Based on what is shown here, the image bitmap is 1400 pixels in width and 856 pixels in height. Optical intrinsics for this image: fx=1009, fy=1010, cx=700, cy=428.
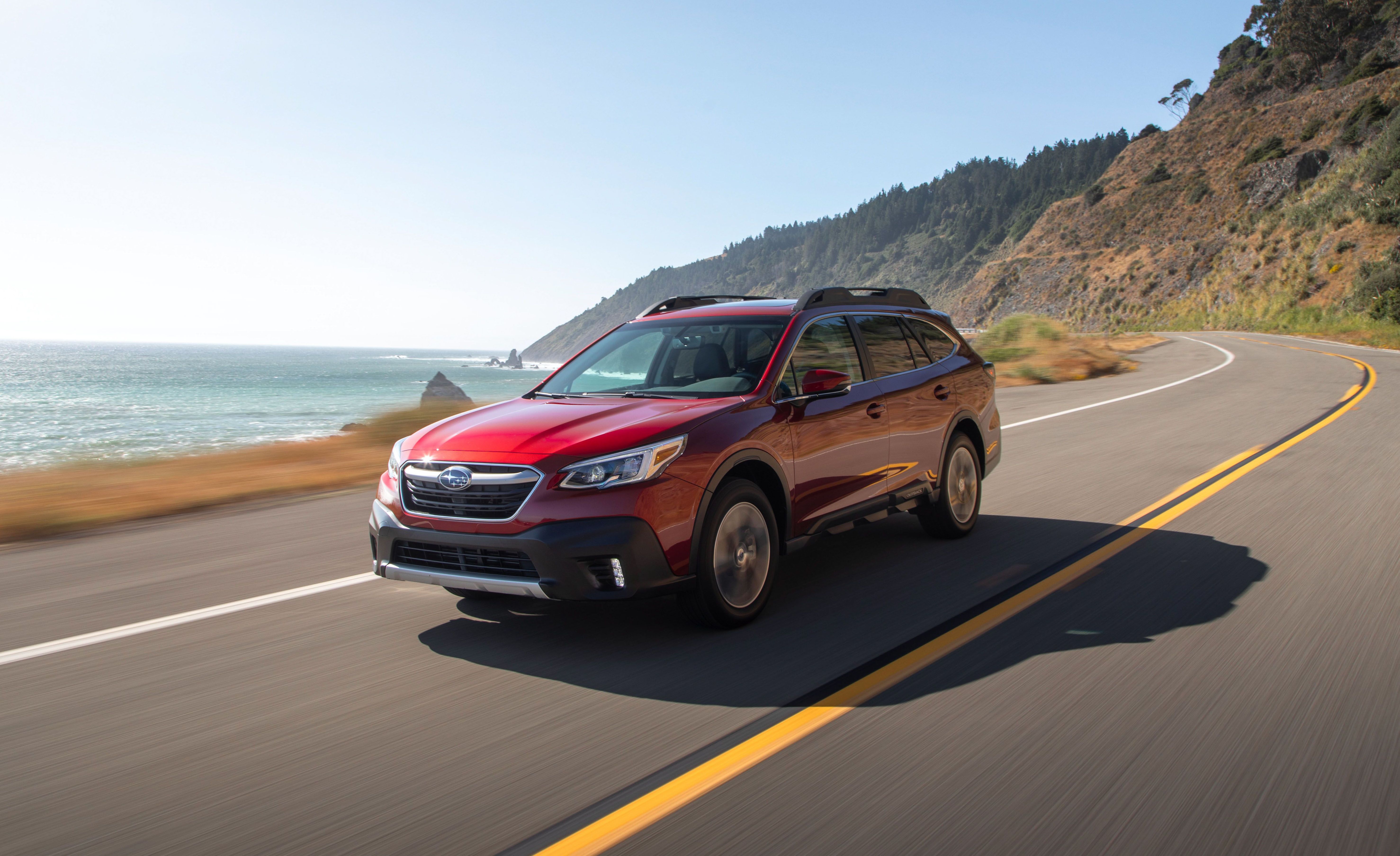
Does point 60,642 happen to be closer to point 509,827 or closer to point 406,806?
point 406,806

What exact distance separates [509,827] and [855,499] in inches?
129

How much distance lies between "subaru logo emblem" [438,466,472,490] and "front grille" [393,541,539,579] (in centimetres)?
26

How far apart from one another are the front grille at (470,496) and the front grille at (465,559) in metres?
0.14

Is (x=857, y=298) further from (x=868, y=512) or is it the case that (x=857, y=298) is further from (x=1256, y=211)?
(x=1256, y=211)

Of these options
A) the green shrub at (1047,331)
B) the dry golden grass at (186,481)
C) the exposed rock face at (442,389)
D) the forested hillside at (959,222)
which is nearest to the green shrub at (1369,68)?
the forested hillside at (959,222)

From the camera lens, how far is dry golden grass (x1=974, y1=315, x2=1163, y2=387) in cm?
2366

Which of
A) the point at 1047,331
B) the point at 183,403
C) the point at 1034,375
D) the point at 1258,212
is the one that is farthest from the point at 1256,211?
the point at 183,403

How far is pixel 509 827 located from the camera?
2.96 meters

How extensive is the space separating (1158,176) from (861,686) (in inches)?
4195

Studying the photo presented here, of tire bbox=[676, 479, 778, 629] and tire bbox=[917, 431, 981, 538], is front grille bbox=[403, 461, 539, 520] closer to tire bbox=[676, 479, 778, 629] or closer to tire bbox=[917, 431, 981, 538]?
tire bbox=[676, 479, 778, 629]

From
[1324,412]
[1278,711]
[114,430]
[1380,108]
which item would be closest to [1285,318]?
[1380,108]

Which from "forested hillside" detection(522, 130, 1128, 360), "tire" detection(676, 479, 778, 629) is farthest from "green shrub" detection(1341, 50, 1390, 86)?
"tire" detection(676, 479, 778, 629)

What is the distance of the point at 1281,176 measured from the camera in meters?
80.6

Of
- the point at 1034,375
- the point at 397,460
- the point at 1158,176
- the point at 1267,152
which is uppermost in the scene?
the point at 1158,176
